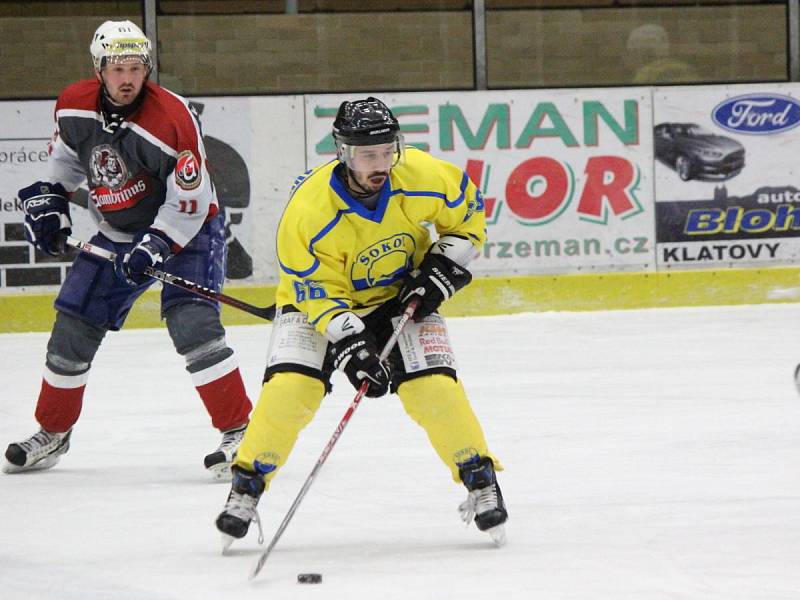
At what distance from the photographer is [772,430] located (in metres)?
3.92

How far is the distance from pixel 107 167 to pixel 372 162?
46.5 inches

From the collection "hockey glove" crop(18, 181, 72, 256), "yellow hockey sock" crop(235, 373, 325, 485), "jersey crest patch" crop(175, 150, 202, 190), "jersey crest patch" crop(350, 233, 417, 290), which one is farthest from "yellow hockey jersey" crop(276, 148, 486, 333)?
"hockey glove" crop(18, 181, 72, 256)

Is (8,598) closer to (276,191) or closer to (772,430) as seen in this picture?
(772,430)

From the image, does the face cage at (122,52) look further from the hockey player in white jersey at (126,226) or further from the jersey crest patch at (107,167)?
the jersey crest patch at (107,167)

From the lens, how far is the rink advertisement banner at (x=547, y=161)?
6977 millimetres

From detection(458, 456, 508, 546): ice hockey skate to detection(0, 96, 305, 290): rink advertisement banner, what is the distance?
4.20 m

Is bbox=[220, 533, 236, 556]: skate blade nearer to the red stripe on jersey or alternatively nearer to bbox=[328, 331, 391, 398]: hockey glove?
bbox=[328, 331, 391, 398]: hockey glove

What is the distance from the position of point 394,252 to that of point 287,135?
4.24 metres

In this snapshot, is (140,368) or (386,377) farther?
(140,368)

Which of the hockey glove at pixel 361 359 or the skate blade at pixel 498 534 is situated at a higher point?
the hockey glove at pixel 361 359

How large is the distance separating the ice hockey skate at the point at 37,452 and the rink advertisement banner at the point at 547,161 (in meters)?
3.42

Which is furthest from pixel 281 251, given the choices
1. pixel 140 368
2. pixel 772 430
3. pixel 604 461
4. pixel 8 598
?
pixel 140 368

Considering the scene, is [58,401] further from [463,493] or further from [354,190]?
[354,190]

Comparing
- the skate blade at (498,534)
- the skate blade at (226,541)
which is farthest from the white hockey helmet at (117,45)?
the skate blade at (498,534)
